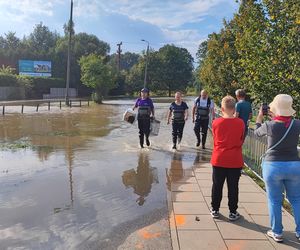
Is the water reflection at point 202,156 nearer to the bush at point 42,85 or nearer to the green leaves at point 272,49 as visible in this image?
the green leaves at point 272,49

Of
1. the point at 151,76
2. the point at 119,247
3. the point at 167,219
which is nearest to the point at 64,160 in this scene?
the point at 167,219

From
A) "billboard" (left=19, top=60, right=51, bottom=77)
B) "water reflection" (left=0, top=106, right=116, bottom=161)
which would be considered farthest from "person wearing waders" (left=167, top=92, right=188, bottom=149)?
"billboard" (left=19, top=60, right=51, bottom=77)

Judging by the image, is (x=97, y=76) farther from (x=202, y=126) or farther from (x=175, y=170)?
(x=175, y=170)

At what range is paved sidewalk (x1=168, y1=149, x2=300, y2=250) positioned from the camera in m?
4.62

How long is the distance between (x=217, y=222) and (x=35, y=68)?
6462 cm

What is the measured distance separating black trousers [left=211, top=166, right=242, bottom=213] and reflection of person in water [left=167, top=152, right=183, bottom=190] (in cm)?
175

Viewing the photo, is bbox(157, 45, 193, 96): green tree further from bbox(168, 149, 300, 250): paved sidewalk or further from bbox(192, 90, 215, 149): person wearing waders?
bbox(168, 149, 300, 250): paved sidewalk

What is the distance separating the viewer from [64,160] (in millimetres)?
9594

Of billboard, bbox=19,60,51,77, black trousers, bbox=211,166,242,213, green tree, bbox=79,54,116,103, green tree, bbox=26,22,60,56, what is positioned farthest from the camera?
green tree, bbox=26,22,60,56

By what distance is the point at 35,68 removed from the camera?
217 feet

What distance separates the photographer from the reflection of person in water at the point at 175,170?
306 inches

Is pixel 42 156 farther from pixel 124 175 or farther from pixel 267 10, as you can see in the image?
pixel 267 10

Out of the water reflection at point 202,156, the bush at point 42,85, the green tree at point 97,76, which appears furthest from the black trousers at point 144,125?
the bush at point 42,85

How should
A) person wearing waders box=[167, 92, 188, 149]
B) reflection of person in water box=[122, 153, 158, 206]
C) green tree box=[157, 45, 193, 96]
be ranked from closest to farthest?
1. reflection of person in water box=[122, 153, 158, 206]
2. person wearing waders box=[167, 92, 188, 149]
3. green tree box=[157, 45, 193, 96]
